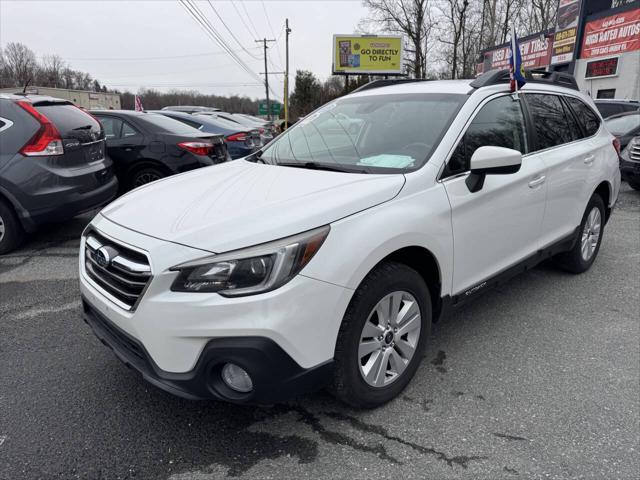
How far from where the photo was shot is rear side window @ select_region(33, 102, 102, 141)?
4995mm

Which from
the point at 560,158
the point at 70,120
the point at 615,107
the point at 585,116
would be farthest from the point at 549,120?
the point at 615,107

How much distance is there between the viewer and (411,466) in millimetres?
2104

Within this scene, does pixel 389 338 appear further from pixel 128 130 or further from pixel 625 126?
pixel 625 126

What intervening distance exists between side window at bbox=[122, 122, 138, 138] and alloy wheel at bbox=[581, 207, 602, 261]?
229 inches

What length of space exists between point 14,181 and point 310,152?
11.2 feet

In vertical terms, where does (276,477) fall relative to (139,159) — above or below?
below

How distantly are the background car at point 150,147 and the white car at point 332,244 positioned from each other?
3.33 metres

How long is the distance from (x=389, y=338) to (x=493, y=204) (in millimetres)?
1160

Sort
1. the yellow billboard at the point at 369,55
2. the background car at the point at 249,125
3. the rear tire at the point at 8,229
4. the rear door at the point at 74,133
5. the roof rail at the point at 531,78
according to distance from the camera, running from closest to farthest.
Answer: the roof rail at the point at 531,78
the rear tire at the point at 8,229
the rear door at the point at 74,133
the background car at the point at 249,125
the yellow billboard at the point at 369,55

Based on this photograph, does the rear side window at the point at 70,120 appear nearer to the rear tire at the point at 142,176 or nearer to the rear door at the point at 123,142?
the rear door at the point at 123,142

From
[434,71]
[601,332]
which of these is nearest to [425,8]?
[434,71]

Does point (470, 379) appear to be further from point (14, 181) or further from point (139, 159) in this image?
point (139, 159)

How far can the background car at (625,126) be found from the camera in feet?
28.7

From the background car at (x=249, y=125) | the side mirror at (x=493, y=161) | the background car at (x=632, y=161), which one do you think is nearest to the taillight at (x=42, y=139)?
the side mirror at (x=493, y=161)
